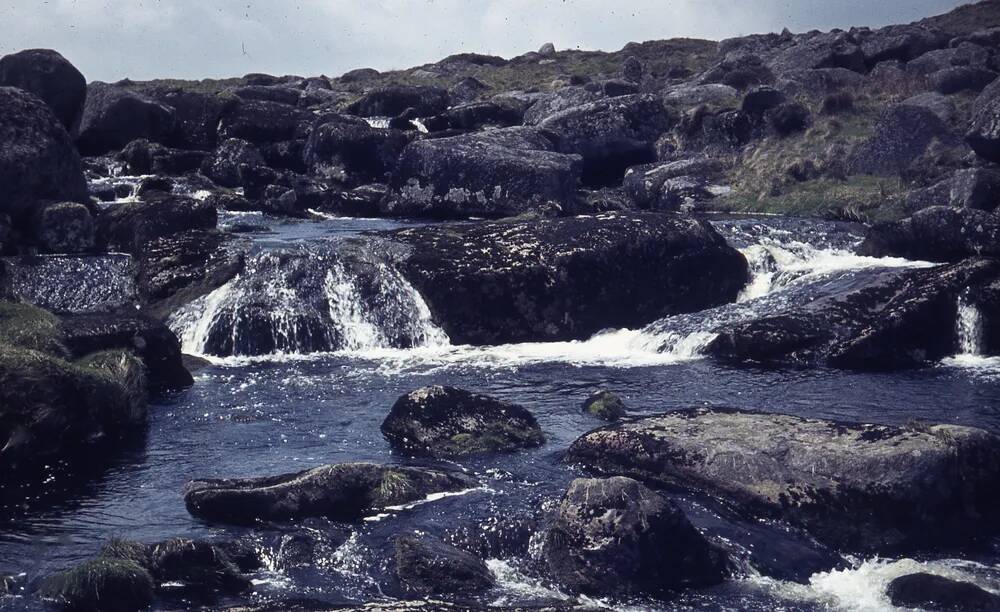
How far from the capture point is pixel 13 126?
33281mm

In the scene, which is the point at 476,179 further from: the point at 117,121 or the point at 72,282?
the point at 117,121

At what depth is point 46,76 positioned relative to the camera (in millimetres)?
46969

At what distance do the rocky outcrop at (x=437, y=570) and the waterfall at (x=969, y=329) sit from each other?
15670 millimetres

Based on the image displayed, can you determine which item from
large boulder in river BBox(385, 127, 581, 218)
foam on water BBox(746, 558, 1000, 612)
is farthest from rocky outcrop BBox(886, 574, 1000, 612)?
→ large boulder in river BBox(385, 127, 581, 218)

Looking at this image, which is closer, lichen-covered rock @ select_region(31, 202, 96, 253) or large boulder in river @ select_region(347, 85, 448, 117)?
lichen-covered rock @ select_region(31, 202, 96, 253)

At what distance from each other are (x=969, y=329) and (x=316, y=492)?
16421mm

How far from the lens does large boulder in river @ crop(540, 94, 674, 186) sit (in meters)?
51.0

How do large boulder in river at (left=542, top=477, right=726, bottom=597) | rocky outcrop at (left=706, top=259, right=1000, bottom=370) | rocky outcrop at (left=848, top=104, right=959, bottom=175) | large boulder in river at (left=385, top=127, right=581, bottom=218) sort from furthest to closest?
rocky outcrop at (left=848, top=104, right=959, bottom=175) → large boulder in river at (left=385, top=127, right=581, bottom=218) → rocky outcrop at (left=706, top=259, right=1000, bottom=370) → large boulder in river at (left=542, top=477, right=726, bottom=597)

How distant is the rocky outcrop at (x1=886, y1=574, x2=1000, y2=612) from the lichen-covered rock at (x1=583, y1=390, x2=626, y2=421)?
325 inches

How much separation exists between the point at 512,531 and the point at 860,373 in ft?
39.2

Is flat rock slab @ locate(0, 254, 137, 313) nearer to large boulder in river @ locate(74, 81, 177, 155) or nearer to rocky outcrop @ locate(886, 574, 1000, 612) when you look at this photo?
rocky outcrop @ locate(886, 574, 1000, 612)

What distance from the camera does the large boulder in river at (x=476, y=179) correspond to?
4238 cm

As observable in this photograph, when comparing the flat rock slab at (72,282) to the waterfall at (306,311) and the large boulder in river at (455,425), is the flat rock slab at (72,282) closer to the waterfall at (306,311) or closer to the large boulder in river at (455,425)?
the waterfall at (306,311)

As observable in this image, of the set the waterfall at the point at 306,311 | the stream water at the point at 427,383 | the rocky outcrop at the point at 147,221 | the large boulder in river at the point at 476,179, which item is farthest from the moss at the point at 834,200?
the rocky outcrop at the point at 147,221
